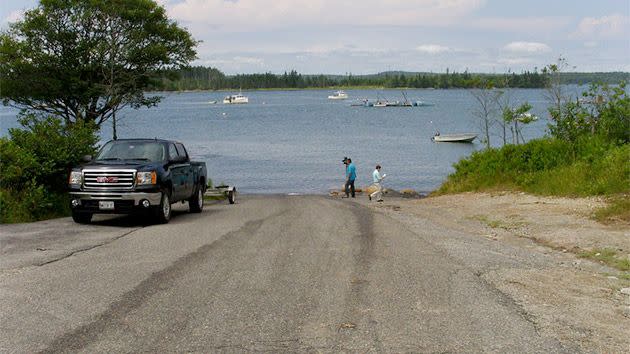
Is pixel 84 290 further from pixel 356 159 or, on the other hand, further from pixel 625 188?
pixel 356 159

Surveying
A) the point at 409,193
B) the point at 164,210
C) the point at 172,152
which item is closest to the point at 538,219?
the point at 164,210

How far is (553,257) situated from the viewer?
40.9 ft

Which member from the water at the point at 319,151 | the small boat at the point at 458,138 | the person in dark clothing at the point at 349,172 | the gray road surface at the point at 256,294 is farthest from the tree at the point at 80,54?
the small boat at the point at 458,138

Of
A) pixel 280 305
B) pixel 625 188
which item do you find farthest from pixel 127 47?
pixel 280 305

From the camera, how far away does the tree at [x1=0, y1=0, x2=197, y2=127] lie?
33875 mm

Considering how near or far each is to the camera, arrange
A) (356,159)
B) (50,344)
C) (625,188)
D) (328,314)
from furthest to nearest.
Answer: (356,159) < (625,188) < (328,314) < (50,344)

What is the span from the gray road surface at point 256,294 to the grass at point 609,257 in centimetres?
113

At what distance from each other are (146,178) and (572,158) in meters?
15.1

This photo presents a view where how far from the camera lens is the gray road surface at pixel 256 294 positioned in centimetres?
680

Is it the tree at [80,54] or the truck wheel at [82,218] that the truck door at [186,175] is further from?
the tree at [80,54]

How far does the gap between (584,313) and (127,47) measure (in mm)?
30531

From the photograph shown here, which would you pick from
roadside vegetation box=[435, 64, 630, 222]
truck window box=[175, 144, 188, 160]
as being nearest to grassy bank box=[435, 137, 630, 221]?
roadside vegetation box=[435, 64, 630, 222]

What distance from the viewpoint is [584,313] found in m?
8.09

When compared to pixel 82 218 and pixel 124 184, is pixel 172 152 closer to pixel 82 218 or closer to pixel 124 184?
pixel 124 184
